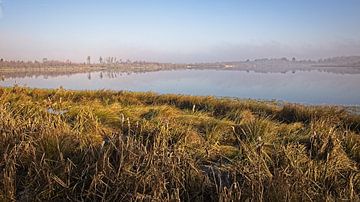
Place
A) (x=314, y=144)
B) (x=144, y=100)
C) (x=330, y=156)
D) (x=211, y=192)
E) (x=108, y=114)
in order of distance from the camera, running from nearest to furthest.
Answer: (x=211, y=192)
(x=330, y=156)
(x=314, y=144)
(x=108, y=114)
(x=144, y=100)

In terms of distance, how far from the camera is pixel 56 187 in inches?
132

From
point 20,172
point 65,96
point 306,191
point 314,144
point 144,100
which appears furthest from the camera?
point 144,100

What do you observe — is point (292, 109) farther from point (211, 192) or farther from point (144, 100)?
point (211, 192)

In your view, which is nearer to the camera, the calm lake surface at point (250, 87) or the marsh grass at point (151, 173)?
the marsh grass at point (151, 173)

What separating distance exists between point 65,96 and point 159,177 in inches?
428

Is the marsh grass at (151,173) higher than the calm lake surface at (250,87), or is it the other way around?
the marsh grass at (151,173)

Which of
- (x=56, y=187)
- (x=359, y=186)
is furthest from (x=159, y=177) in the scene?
(x=359, y=186)

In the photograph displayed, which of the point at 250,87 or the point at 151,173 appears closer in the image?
the point at 151,173

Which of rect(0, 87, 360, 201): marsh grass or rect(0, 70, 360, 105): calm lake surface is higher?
Answer: rect(0, 87, 360, 201): marsh grass

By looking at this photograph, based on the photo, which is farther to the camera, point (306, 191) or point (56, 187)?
point (56, 187)

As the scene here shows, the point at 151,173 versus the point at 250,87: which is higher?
the point at 151,173

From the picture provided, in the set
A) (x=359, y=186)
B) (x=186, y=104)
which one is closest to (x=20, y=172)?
(x=359, y=186)

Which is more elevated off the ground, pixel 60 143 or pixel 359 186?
pixel 60 143

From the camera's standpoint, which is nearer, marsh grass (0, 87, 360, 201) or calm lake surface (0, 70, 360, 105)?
marsh grass (0, 87, 360, 201)
